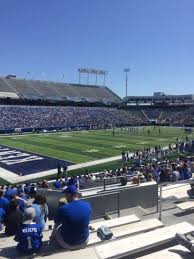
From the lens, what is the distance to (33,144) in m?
42.0

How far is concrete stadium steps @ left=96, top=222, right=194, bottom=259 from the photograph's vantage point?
4656mm

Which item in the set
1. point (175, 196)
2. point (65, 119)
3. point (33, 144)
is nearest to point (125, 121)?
point (65, 119)

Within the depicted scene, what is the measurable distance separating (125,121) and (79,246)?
74.7m

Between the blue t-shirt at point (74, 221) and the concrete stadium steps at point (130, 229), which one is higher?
the blue t-shirt at point (74, 221)

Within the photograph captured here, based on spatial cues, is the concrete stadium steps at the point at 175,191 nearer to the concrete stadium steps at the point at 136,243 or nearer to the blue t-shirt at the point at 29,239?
the concrete stadium steps at the point at 136,243

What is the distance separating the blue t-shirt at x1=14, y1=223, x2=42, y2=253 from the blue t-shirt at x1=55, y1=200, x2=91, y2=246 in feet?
1.11

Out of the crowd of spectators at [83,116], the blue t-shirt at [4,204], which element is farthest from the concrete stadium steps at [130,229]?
the crowd of spectators at [83,116]

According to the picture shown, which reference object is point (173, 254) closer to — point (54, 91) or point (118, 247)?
point (118, 247)

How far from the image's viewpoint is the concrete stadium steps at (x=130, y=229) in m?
5.54

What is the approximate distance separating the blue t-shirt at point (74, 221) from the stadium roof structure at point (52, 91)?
254 ft

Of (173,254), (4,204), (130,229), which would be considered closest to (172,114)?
(4,204)

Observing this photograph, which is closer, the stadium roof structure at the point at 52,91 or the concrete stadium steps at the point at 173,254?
the concrete stadium steps at the point at 173,254

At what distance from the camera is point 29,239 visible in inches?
197

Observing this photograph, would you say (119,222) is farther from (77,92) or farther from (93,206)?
(77,92)
